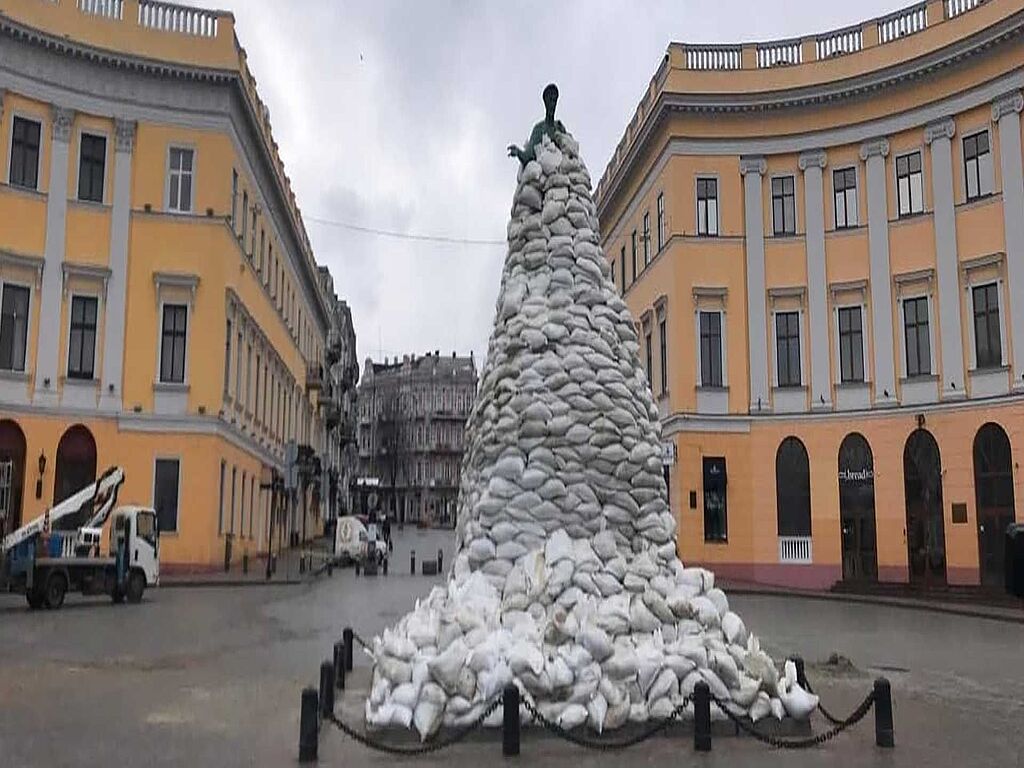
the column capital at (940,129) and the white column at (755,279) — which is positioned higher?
the column capital at (940,129)

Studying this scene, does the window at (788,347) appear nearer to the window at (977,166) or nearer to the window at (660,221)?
the window at (660,221)

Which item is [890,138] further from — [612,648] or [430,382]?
[430,382]

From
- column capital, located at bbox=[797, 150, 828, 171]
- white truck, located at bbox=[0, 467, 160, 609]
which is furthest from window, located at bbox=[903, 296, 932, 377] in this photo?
white truck, located at bbox=[0, 467, 160, 609]

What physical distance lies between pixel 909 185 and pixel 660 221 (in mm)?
8574

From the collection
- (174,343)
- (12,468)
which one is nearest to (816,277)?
(174,343)

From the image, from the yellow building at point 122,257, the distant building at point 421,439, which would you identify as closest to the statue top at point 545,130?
the yellow building at point 122,257

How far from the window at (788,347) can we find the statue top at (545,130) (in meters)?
23.2

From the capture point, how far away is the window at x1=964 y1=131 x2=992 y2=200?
3039cm

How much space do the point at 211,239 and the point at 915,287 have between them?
22.0 m

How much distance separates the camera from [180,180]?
→ 33.8 meters

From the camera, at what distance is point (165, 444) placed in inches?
1275

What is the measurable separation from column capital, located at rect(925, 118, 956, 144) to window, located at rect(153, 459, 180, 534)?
25065 mm

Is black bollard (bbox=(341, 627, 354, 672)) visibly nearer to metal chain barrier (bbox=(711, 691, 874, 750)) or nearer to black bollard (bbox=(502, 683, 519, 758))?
black bollard (bbox=(502, 683, 519, 758))

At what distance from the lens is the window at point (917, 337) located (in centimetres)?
3153
